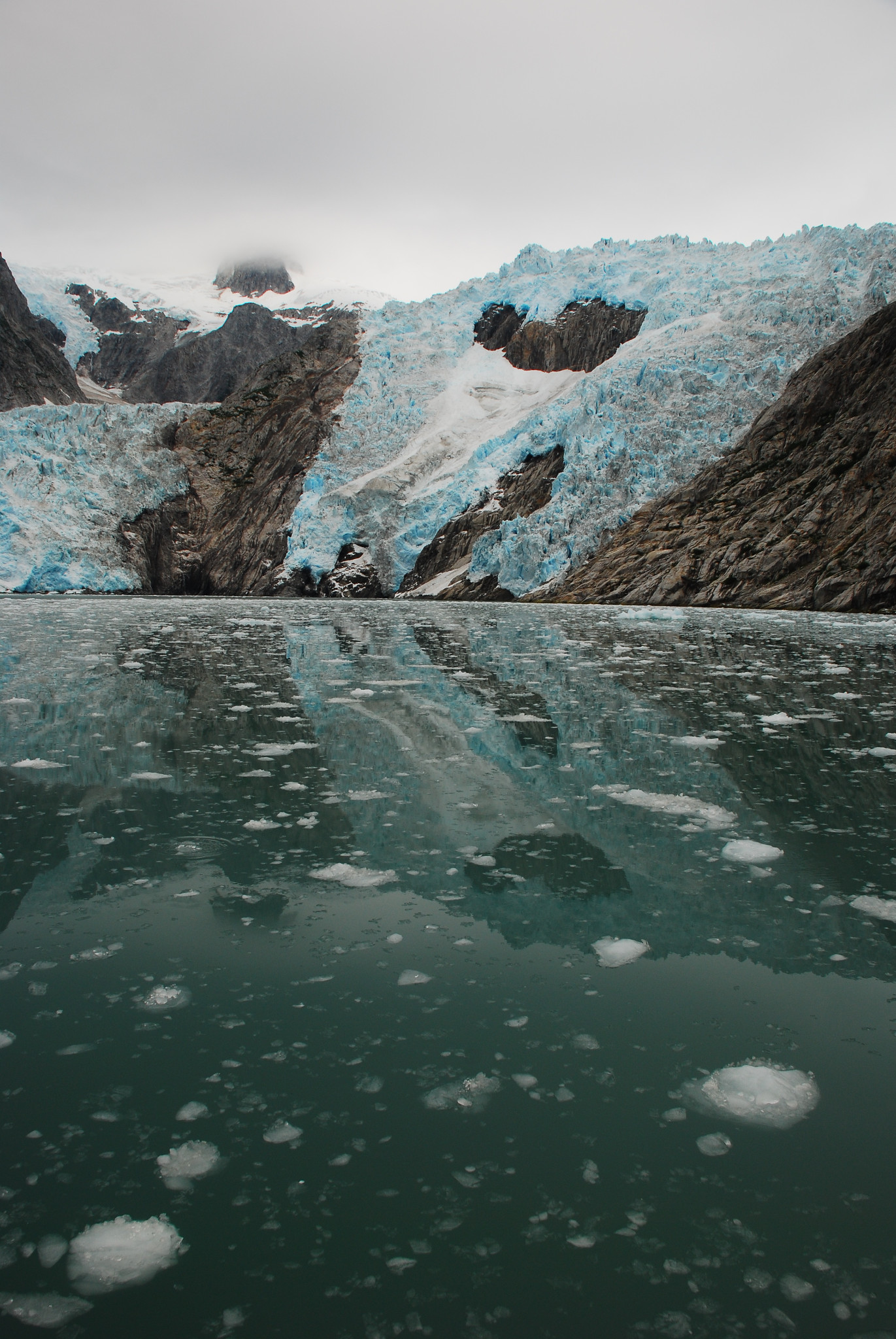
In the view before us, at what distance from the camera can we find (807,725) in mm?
7949

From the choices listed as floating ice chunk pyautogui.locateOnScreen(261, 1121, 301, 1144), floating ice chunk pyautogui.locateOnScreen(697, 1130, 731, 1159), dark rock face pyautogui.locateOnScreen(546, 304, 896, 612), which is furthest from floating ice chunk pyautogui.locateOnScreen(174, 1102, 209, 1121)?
dark rock face pyautogui.locateOnScreen(546, 304, 896, 612)

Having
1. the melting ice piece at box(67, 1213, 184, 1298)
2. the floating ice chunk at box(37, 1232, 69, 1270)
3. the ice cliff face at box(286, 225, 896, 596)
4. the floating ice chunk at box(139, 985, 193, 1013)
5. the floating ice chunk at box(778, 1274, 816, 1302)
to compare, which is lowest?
the floating ice chunk at box(139, 985, 193, 1013)

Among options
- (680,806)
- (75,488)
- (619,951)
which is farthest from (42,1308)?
(75,488)

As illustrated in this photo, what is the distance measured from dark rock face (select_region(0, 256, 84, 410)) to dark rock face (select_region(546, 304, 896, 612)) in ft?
315

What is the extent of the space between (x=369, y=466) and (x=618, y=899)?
75.8m

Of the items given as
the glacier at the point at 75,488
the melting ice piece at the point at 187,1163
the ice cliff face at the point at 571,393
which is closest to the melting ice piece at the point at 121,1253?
the melting ice piece at the point at 187,1163

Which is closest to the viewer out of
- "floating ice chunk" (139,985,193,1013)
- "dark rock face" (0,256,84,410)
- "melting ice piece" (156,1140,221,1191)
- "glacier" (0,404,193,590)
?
"melting ice piece" (156,1140,221,1191)

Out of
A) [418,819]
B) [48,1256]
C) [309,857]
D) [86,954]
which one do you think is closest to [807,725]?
[418,819]

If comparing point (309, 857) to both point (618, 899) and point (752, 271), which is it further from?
point (752, 271)

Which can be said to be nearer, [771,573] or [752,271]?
[771,573]

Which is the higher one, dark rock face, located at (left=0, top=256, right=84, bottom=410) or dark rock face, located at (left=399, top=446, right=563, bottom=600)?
dark rock face, located at (left=0, top=256, right=84, bottom=410)

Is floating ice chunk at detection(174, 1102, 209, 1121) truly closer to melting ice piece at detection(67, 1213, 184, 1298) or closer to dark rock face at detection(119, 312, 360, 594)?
melting ice piece at detection(67, 1213, 184, 1298)

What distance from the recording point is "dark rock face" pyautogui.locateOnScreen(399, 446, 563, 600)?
62000 millimetres

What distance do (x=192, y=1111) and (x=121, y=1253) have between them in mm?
470
